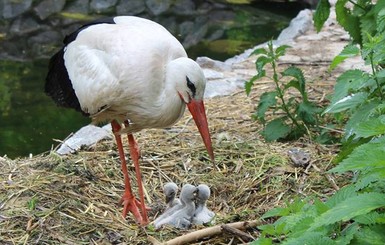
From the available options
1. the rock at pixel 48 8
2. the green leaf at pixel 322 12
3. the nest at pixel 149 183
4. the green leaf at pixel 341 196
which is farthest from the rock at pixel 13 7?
the green leaf at pixel 341 196

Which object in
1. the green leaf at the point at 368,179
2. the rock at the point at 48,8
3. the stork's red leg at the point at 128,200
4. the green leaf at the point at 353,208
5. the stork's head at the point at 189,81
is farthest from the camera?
the rock at the point at 48,8

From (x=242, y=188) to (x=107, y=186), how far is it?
0.84 meters

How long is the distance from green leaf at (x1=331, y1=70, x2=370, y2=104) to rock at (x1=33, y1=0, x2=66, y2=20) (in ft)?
28.3

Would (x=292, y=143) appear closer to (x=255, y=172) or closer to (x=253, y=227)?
(x=255, y=172)

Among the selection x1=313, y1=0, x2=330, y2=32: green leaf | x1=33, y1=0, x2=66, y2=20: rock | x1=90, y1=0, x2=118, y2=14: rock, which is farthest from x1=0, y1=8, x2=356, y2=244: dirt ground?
x1=90, y1=0, x2=118, y2=14: rock

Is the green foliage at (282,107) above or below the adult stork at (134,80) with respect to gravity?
below

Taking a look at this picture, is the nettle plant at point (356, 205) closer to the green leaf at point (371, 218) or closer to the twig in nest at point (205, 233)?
the green leaf at point (371, 218)

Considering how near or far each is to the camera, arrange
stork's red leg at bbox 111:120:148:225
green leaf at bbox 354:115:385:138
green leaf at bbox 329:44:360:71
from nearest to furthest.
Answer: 1. green leaf at bbox 354:115:385:138
2. green leaf at bbox 329:44:360:71
3. stork's red leg at bbox 111:120:148:225

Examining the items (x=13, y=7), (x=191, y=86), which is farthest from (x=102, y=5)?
(x=191, y=86)

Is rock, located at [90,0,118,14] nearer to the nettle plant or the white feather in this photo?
the white feather

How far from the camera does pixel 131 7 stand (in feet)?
43.1

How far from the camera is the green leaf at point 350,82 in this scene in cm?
427

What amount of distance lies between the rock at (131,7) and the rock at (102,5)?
0.11 metres

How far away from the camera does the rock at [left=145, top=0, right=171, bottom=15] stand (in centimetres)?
1305
